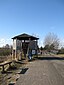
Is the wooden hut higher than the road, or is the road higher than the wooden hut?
the wooden hut

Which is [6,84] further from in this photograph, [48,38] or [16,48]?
[48,38]

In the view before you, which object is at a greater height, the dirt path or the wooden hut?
the wooden hut

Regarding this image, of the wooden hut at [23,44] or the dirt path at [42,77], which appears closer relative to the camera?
the dirt path at [42,77]

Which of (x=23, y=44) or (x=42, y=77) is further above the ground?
(x=23, y=44)

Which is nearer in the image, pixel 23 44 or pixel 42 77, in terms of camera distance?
pixel 42 77

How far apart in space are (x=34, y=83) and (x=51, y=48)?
321ft

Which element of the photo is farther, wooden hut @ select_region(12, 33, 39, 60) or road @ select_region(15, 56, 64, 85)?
wooden hut @ select_region(12, 33, 39, 60)

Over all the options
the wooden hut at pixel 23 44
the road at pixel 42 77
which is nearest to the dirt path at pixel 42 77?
the road at pixel 42 77

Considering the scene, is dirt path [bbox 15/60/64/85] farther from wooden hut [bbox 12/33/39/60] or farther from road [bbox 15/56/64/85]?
wooden hut [bbox 12/33/39/60]

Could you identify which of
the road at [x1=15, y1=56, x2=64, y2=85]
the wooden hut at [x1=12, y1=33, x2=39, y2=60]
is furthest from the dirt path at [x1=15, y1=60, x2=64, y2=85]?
the wooden hut at [x1=12, y1=33, x2=39, y2=60]

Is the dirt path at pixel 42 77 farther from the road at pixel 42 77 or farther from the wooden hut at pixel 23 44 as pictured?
the wooden hut at pixel 23 44

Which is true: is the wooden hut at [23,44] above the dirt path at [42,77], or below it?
above

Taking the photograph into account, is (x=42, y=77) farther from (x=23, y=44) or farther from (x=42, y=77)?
(x=23, y=44)

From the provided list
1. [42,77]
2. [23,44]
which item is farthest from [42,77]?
[23,44]
